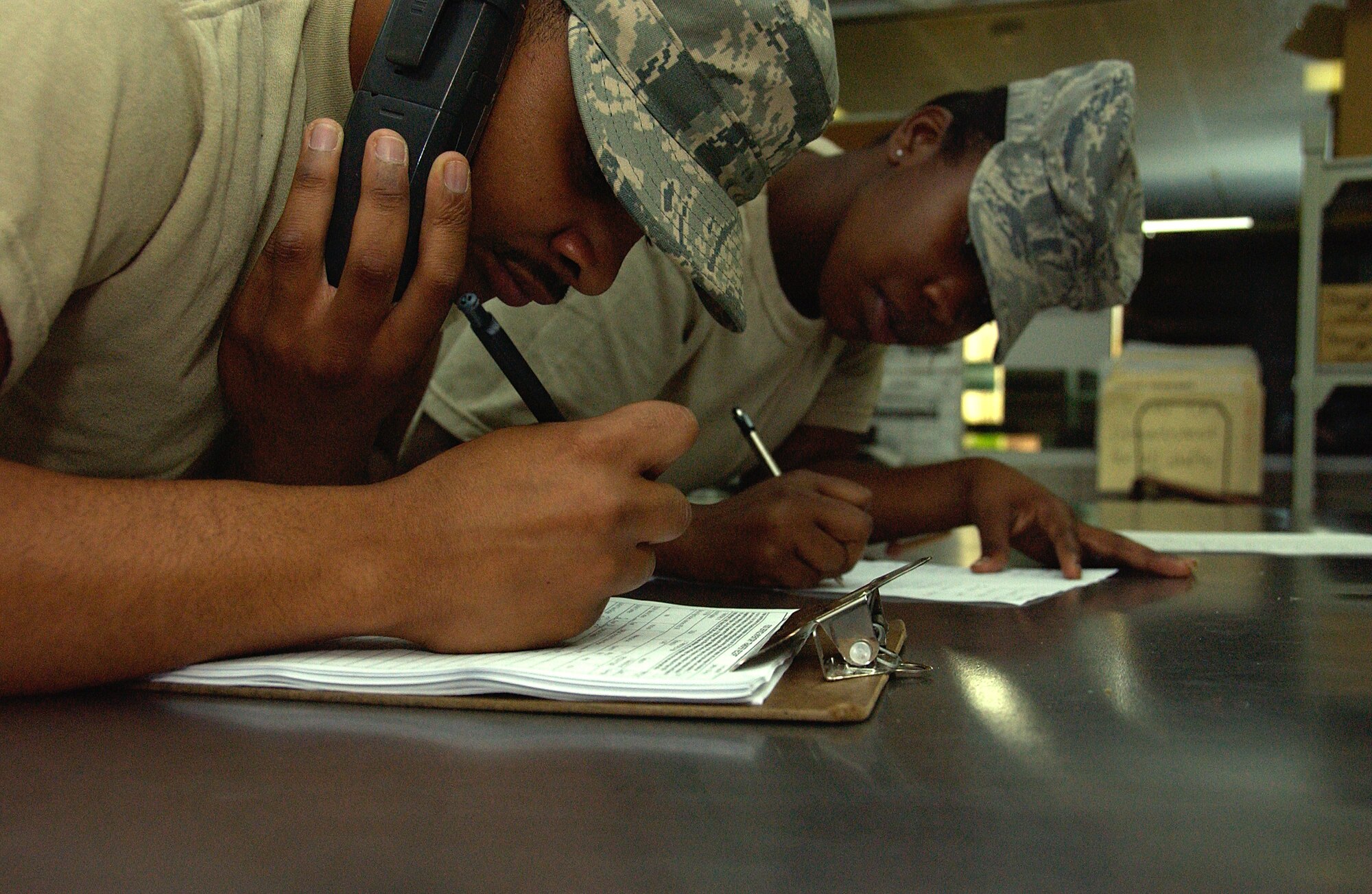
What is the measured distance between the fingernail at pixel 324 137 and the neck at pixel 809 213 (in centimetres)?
75

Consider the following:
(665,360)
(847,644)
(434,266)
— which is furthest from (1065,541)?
(434,266)

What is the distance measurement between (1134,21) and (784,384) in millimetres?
4039

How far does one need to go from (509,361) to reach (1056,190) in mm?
749

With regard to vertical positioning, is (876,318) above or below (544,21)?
below

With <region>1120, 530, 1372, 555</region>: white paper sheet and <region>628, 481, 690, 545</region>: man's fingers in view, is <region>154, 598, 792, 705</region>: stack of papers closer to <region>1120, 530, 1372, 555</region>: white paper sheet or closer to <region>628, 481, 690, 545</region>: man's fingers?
<region>628, 481, 690, 545</region>: man's fingers

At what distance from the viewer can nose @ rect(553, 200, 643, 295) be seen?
742 millimetres

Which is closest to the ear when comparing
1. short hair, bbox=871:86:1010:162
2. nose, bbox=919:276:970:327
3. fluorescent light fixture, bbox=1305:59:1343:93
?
short hair, bbox=871:86:1010:162

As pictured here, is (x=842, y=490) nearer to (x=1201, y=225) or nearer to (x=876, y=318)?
(x=876, y=318)

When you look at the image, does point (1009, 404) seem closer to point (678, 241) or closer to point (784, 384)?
point (784, 384)

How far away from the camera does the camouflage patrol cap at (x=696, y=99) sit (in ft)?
2.16

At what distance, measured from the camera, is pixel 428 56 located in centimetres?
64

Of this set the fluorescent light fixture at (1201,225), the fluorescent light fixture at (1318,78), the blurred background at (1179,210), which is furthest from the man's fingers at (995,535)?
the fluorescent light fixture at (1201,225)

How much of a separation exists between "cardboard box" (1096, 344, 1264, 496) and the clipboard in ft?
7.81

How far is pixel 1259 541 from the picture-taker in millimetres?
1480
